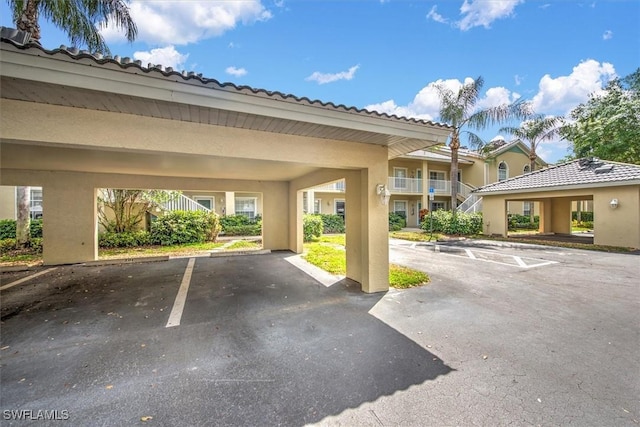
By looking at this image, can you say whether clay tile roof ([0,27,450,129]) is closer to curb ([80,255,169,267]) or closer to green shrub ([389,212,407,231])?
curb ([80,255,169,267])

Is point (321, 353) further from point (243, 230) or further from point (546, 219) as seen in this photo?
point (546, 219)

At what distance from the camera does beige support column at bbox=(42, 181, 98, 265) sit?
8.52 meters

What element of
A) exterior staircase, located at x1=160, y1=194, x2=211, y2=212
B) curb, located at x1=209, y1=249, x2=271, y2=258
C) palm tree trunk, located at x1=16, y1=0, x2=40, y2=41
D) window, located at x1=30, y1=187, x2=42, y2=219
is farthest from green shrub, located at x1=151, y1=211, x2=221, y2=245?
window, located at x1=30, y1=187, x2=42, y2=219

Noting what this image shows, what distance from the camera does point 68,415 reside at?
2322 millimetres

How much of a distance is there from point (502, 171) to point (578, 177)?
1325cm

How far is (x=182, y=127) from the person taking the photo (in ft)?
12.8

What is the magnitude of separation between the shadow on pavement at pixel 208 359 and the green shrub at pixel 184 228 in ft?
25.3

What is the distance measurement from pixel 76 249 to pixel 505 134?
78.7 feet

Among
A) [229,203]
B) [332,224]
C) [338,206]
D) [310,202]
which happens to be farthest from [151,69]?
[338,206]

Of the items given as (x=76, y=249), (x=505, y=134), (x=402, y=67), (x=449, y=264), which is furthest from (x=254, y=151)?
(x=505, y=134)

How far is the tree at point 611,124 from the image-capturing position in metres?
16.9

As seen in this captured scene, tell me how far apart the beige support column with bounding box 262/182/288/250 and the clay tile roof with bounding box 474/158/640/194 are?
12358 mm

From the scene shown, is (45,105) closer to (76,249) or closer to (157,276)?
(157,276)

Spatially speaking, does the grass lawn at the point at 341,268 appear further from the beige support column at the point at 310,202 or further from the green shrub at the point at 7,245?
the green shrub at the point at 7,245
